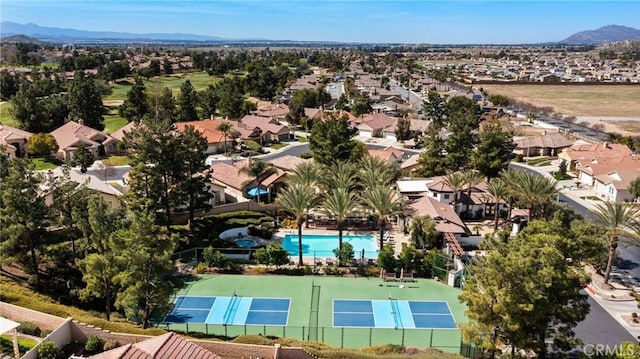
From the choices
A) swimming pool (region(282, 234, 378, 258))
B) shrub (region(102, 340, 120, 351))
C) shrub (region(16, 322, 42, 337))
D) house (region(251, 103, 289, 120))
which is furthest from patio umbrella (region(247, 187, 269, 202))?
house (region(251, 103, 289, 120))

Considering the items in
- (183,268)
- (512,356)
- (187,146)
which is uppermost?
(187,146)

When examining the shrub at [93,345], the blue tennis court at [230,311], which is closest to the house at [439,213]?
the blue tennis court at [230,311]

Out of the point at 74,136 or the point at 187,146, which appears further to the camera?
the point at 74,136

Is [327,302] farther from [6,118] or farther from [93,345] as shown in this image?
[6,118]

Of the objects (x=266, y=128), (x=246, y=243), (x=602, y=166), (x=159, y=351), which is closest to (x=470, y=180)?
(x=602, y=166)

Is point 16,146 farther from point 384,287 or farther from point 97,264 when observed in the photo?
point 384,287

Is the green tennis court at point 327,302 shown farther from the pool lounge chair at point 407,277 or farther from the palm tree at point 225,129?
the palm tree at point 225,129

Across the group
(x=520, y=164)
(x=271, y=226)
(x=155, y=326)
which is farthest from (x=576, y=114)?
(x=155, y=326)
